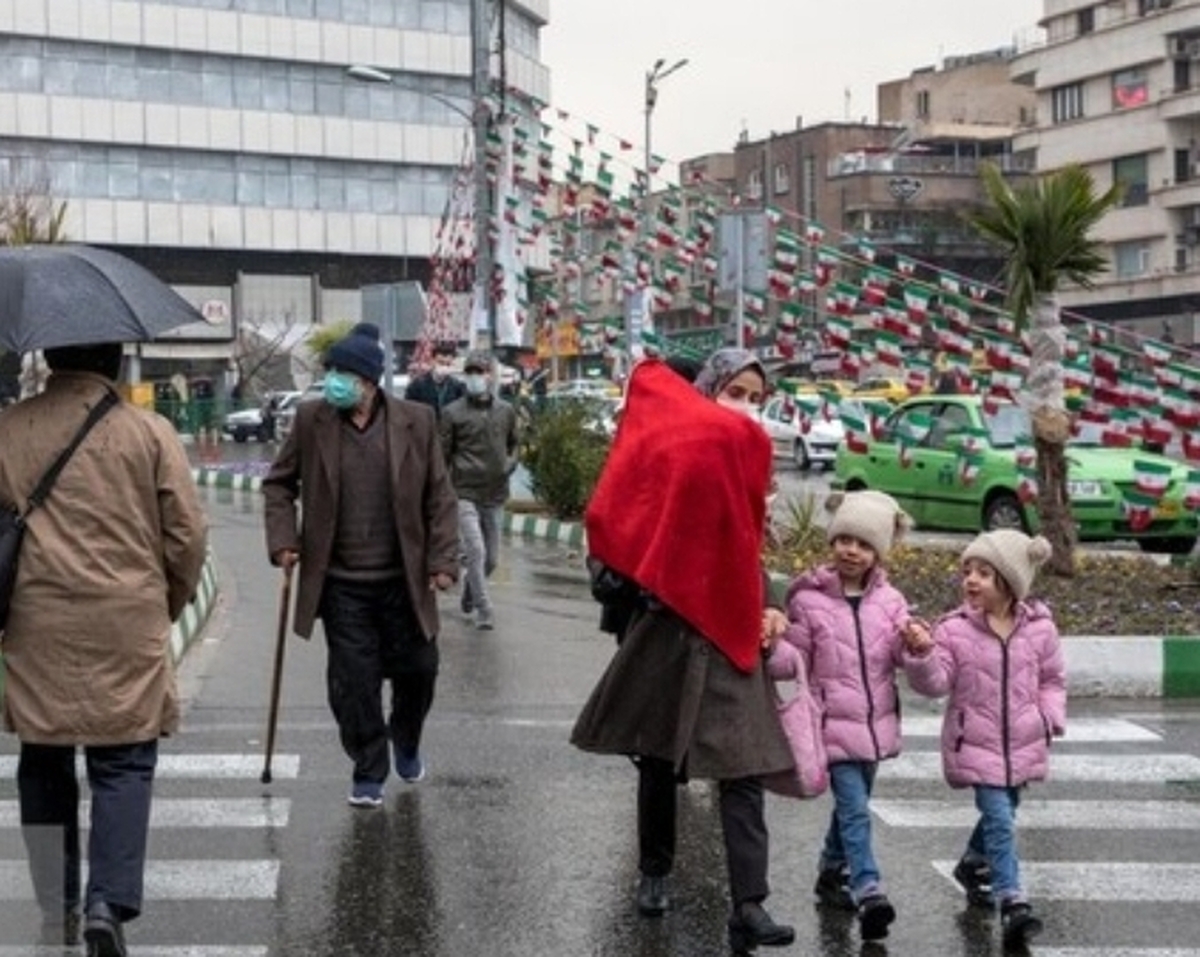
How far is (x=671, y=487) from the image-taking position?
6.82 metres

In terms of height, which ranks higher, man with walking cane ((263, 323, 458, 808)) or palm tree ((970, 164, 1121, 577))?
palm tree ((970, 164, 1121, 577))

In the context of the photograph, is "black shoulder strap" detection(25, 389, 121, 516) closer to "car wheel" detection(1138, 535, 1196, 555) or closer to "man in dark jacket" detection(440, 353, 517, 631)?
"man in dark jacket" detection(440, 353, 517, 631)

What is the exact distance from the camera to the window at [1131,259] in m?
81.1

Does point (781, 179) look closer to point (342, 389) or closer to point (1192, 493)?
point (1192, 493)

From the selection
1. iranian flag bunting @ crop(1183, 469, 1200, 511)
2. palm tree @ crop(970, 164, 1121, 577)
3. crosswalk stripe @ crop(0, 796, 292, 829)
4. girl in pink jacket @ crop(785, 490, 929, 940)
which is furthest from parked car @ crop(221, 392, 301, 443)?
girl in pink jacket @ crop(785, 490, 929, 940)

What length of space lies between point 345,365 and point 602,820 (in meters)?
1.97

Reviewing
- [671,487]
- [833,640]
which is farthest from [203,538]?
[833,640]

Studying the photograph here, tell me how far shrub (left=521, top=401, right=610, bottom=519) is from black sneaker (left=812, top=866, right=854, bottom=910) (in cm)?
1654

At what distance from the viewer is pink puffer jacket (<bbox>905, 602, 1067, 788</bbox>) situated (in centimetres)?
721

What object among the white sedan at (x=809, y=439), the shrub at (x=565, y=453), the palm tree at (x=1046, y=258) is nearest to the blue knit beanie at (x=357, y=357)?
the palm tree at (x=1046, y=258)

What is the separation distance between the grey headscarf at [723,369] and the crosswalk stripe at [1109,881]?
2.01 meters

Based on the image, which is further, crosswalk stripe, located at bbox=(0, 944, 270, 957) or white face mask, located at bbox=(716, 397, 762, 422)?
white face mask, located at bbox=(716, 397, 762, 422)

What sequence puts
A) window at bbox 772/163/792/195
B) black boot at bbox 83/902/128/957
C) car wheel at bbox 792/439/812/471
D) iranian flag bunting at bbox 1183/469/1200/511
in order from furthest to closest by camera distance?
window at bbox 772/163/792/195
car wheel at bbox 792/439/812/471
iranian flag bunting at bbox 1183/469/1200/511
black boot at bbox 83/902/128/957

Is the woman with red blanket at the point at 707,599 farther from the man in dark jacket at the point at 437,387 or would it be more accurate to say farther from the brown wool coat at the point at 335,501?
the man in dark jacket at the point at 437,387
